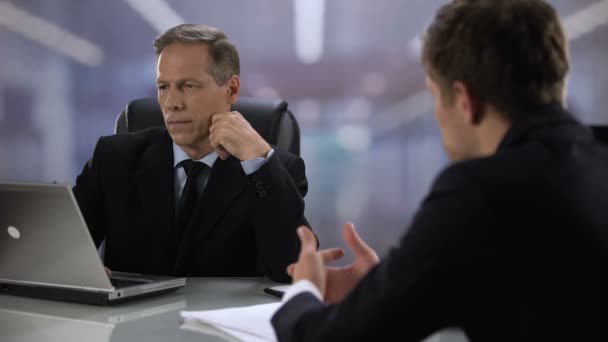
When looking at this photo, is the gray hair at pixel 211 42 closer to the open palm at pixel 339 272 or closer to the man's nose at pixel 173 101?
the man's nose at pixel 173 101

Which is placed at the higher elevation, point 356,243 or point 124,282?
point 356,243

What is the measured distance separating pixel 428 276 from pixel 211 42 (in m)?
1.43

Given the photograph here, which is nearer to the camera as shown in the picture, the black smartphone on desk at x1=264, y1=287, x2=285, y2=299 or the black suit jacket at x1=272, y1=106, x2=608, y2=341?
the black suit jacket at x1=272, y1=106, x2=608, y2=341

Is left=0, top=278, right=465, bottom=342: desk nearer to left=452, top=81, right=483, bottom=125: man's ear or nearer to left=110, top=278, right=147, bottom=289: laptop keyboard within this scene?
left=110, top=278, right=147, bottom=289: laptop keyboard

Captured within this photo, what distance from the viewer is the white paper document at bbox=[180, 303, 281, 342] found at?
3.48 ft

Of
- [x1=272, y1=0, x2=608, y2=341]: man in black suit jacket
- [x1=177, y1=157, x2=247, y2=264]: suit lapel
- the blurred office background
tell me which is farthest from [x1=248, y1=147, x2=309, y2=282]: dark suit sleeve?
the blurred office background

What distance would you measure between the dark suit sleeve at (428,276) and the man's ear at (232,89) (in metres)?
1.31

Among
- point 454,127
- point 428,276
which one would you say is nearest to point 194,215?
point 454,127

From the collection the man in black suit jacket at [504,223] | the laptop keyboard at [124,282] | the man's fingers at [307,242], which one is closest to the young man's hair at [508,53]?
the man in black suit jacket at [504,223]

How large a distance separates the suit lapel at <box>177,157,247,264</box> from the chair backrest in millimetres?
221

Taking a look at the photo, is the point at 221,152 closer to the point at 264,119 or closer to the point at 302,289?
the point at 264,119

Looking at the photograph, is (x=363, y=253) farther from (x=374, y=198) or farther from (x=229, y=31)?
(x=229, y=31)

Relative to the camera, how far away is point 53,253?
1.28 m

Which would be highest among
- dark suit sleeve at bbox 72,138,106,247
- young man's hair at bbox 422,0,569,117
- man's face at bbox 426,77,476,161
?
young man's hair at bbox 422,0,569,117
